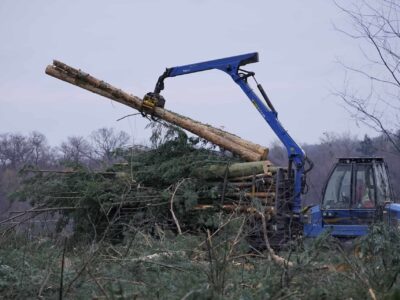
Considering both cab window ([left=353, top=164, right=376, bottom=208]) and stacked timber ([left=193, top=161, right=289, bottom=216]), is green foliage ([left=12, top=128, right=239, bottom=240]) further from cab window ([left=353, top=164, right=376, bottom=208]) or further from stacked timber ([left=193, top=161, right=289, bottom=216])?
cab window ([left=353, top=164, right=376, bottom=208])

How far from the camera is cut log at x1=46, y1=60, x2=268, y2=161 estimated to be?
10.9 m

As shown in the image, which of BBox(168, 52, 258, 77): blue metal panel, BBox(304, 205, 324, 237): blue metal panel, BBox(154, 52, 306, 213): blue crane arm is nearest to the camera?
BBox(304, 205, 324, 237): blue metal panel

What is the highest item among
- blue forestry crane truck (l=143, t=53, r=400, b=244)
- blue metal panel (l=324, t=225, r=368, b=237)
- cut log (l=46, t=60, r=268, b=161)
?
cut log (l=46, t=60, r=268, b=161)

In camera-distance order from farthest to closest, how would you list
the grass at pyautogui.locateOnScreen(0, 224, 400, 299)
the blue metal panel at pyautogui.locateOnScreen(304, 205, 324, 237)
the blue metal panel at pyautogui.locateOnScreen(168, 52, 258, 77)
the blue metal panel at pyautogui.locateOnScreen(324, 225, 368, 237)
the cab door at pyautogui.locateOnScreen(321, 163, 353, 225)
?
the blue metal panel at pyautogui.locateOnScreen(168, 52, 258, 77), the blue metal panel at pyautogui.locateOnScreen(304, 205, 324, 237), the cab door at pyautogui.locateOnScreen(321, 163, 353, 225), the blue metal panel at pyautogui.locateOnScreen(324, 225, 368, 237), the grass at pyautogui.locateOnScreen(0, 224, 400, 299)

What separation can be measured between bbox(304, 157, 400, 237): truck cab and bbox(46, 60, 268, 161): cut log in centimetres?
144

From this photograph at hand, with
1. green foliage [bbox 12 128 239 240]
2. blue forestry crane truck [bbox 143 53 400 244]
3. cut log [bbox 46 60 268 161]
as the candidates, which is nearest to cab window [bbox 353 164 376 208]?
blue forestry crane truck [bbox 143 53 400 244]

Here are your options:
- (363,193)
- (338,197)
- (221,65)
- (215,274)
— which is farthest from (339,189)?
(215,274)

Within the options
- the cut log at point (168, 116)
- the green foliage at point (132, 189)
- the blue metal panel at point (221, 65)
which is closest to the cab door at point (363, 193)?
the cut log at point (168, 116)

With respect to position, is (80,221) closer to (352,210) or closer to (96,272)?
(352,210)

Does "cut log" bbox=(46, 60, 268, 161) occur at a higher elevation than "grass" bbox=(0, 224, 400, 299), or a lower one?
higher

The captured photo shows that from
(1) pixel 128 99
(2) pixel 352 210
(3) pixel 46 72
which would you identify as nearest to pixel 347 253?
(2) pixel 352 210

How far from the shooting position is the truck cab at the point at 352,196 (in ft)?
32.4

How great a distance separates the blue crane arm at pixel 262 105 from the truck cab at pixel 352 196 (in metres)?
0.65

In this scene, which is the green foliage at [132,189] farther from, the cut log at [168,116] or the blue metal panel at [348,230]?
the blue metal panel at [348,230]
